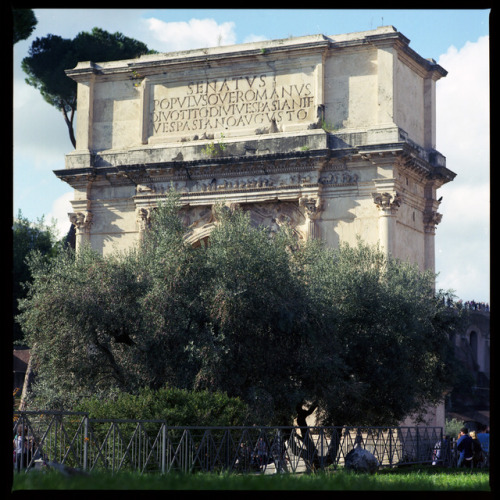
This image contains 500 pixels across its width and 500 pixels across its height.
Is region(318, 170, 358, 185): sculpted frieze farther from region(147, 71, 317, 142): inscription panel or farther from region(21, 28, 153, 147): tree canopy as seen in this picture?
region(21, 28, 153, 147): tree canopy

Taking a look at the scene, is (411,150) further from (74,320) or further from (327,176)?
(74,320)

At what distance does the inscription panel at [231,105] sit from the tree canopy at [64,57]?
1033cm

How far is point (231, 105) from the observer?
28703 mm

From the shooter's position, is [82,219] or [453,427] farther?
[453,427]

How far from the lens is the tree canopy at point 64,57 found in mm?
38875

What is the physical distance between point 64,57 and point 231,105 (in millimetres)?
12674

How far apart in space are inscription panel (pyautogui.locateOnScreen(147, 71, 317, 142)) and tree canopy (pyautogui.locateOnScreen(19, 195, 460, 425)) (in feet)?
26.6

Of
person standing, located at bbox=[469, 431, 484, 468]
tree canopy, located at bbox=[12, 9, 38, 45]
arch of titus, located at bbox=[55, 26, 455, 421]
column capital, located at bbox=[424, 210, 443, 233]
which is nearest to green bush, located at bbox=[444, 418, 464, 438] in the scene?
column capital, located at bbox=[424, 210, 443, 233]

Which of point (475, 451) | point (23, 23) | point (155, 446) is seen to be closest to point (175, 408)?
point (155, 446)

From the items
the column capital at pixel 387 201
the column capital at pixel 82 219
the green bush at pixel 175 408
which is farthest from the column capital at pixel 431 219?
the green bush at pixel 175 408

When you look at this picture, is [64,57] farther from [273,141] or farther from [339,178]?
[339,178]

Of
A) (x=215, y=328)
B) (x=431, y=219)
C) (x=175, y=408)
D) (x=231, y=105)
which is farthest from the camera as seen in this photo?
(x=431, y=219)

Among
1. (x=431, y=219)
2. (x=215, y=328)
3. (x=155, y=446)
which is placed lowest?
(x=155, y=446)
